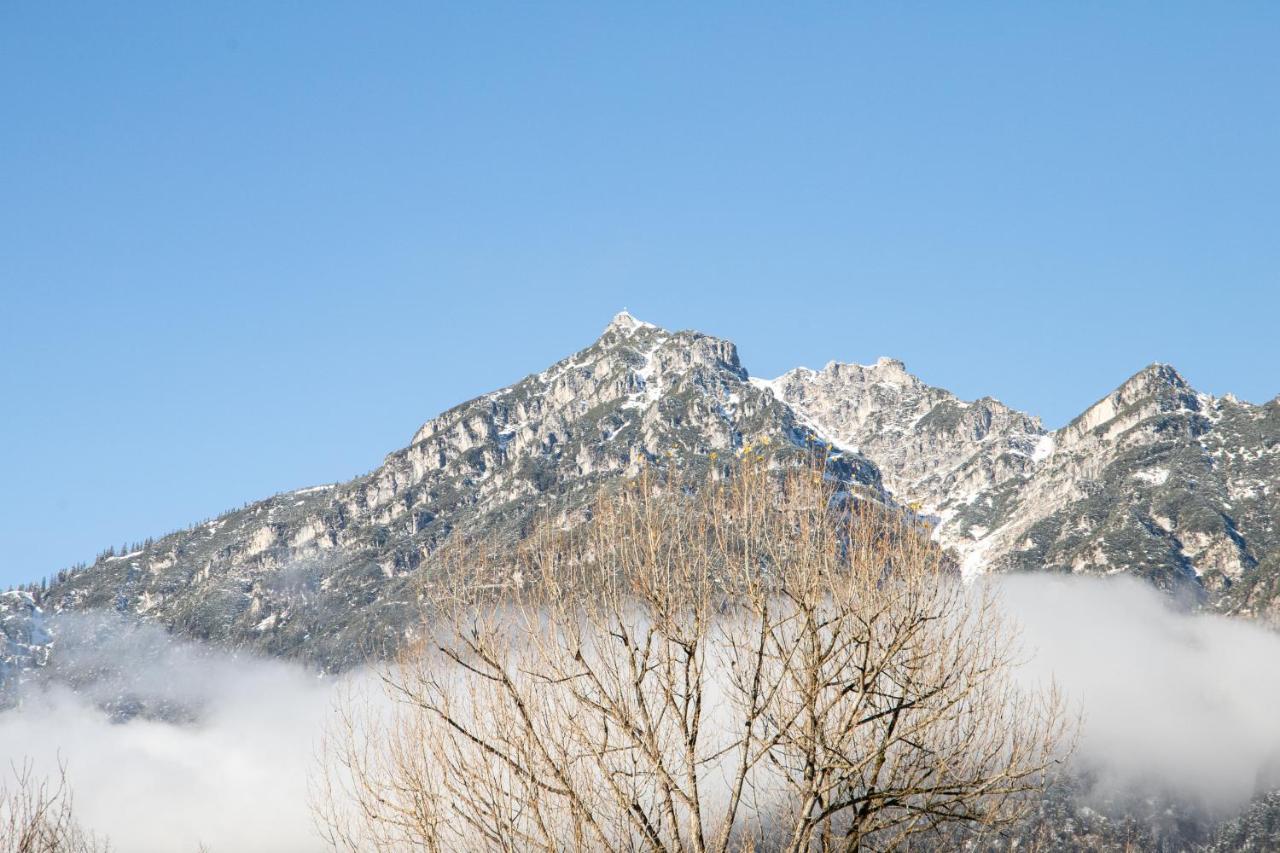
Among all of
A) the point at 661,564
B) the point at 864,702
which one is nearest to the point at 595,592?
the point at 661,564

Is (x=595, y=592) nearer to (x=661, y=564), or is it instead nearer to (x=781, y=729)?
(x=661, y=564)

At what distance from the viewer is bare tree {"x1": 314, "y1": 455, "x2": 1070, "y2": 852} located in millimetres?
19812

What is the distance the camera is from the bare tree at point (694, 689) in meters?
19.8

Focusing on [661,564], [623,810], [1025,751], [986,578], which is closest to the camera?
[623,810]

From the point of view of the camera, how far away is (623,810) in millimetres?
19938

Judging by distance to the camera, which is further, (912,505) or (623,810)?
(912,505)

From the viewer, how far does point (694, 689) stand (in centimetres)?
2052

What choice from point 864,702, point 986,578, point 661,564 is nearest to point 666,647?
point 661,564

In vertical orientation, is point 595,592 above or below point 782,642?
above

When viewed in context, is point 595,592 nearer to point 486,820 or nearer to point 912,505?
point 486,820

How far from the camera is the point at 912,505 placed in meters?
22.6

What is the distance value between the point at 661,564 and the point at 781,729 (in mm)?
3269

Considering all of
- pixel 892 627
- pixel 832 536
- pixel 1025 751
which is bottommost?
pixel 1025 751

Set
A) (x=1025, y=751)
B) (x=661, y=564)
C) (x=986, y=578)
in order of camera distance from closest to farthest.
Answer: (x=661, y=564)
(x=1025, y=751)
(x=986, y=578)
